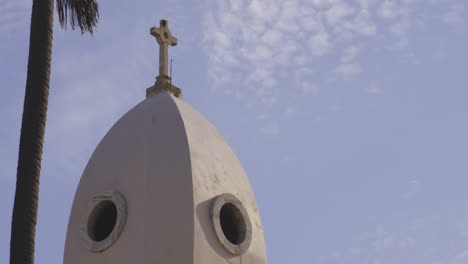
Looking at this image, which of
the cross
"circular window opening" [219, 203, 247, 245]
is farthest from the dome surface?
the cross

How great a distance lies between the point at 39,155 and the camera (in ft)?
43.0

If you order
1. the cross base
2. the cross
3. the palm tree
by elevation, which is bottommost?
the palm tree

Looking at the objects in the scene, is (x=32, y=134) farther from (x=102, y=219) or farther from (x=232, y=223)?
(x=232, y=223)

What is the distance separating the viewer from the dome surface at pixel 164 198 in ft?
51.1

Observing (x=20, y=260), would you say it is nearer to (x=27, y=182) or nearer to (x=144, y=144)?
A: (x=27, y=182)

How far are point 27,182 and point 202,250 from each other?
3.78 m

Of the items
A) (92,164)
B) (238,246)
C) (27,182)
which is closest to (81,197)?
(92,164)

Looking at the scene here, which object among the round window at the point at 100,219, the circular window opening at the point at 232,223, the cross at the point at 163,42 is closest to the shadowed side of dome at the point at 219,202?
the circular window opening at the point at 232,223

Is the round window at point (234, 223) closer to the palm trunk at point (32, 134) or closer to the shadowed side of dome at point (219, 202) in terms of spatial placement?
the shadowed side of dome at point (219, 202)

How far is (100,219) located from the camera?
651 inches

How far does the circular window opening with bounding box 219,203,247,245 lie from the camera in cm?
1661

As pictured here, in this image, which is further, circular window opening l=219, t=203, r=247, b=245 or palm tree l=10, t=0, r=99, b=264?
circular window opening l=219, t=203, r=247, b=245

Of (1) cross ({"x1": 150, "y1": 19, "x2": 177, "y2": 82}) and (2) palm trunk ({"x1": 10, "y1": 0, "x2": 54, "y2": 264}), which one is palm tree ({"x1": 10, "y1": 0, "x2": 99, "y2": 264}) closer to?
(2) palm trunk ({"x1": 10, "y1": 0, "x2": 54, "y2": 264})

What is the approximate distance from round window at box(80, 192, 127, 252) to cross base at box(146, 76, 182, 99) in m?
2.77
